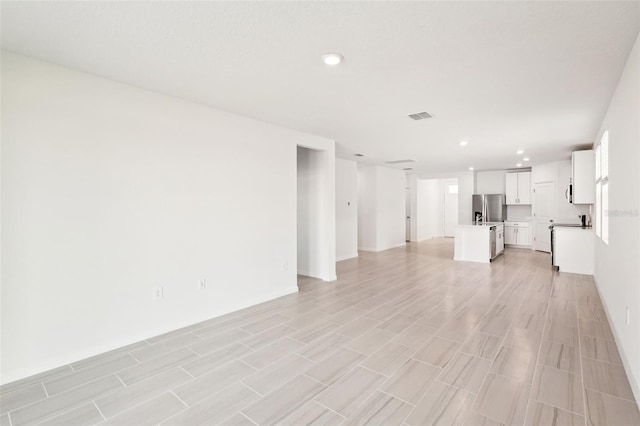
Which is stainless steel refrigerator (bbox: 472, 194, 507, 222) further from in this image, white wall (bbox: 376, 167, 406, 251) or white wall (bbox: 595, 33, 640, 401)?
white wall (bbox: 595, 33, 640, 401)

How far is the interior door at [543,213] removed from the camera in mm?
8594

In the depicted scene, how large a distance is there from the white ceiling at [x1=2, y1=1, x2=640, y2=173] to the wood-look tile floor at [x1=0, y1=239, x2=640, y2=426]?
103 inches

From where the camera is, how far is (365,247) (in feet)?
30.5

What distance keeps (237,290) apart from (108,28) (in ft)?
10.2

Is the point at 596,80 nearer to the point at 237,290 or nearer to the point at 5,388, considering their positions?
the point at 237,290

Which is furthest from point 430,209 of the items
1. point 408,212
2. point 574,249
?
point 574,249

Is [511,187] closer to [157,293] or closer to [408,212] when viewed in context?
[408,212]

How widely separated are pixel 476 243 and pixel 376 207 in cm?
287

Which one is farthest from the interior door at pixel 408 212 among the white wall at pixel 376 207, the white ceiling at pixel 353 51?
the white ceiling at pixel 353 51

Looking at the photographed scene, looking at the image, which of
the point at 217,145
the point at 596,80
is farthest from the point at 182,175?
the point at 596,80

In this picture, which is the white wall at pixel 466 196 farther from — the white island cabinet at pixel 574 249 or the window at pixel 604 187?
the window at pixel 604 187

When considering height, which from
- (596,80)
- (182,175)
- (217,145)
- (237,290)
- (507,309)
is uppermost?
(596,80)

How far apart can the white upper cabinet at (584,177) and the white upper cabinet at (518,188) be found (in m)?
3.86

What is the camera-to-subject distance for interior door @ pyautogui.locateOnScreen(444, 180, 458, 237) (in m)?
12.8
